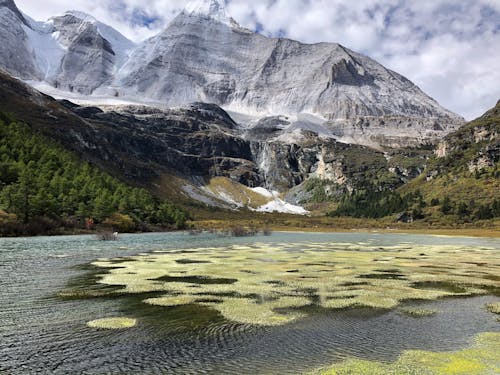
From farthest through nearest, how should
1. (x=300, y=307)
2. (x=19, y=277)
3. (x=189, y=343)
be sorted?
1. (x=19, y=277)
2. (x=300, y=307)
3. (x=189, y=343)

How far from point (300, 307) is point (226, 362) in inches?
486

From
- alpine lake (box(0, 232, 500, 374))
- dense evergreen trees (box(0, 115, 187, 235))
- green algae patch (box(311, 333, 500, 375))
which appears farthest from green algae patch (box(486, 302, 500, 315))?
dense evergreen trees (box(0, 115, 187, 235))

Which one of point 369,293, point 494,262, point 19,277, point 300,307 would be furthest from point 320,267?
point 19,277

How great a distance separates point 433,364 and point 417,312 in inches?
441

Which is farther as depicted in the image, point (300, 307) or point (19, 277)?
point (19, 277)

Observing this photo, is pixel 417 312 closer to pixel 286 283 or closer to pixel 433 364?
pixel 433 364

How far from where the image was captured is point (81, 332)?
2280 cm

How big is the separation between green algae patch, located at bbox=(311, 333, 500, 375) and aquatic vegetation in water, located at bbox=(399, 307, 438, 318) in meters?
7.47

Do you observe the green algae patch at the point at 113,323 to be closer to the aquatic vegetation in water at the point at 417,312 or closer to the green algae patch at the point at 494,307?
the aquatic vegetation in water at the point at 417,312

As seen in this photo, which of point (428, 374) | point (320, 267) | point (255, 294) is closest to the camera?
point (428, 374)

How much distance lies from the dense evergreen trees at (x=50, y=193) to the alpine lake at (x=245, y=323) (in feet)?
271

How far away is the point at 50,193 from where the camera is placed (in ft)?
453

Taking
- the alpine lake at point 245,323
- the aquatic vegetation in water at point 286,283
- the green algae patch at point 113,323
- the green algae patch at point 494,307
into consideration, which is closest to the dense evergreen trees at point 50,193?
the aquatic vegetation in water at point 286,283

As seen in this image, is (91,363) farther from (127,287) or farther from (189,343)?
(127,287)
